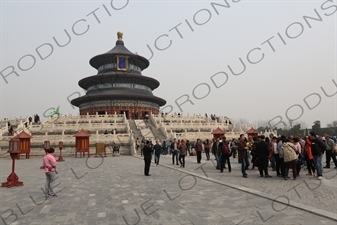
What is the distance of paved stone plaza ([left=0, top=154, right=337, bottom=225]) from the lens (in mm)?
5129

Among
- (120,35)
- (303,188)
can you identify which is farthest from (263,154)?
(120,35)

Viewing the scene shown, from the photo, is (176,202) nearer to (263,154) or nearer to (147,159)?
(147,159)

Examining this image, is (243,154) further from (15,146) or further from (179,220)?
(15,146)

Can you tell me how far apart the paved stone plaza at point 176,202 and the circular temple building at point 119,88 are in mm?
33814

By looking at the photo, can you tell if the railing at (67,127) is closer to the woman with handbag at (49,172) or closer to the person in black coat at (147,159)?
the person in black coat at (147,159)

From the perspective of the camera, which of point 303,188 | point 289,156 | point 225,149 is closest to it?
point 303,188

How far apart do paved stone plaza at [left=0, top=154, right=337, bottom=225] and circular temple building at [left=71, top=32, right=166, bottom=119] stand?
3381cm

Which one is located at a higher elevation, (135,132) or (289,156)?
(135,132)

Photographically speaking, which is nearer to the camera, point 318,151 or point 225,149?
point 318,151

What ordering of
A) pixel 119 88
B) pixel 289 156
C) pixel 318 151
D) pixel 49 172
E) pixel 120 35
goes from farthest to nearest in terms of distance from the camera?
pixel 120 35 < pixel 119 88 < pixel 318 151 < pixel 289 156 < pixel 49 172

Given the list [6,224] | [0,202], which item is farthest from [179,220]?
[0,202]

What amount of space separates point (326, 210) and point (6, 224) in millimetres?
6320

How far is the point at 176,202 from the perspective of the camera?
21.0 ft

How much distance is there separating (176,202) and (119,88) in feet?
132
